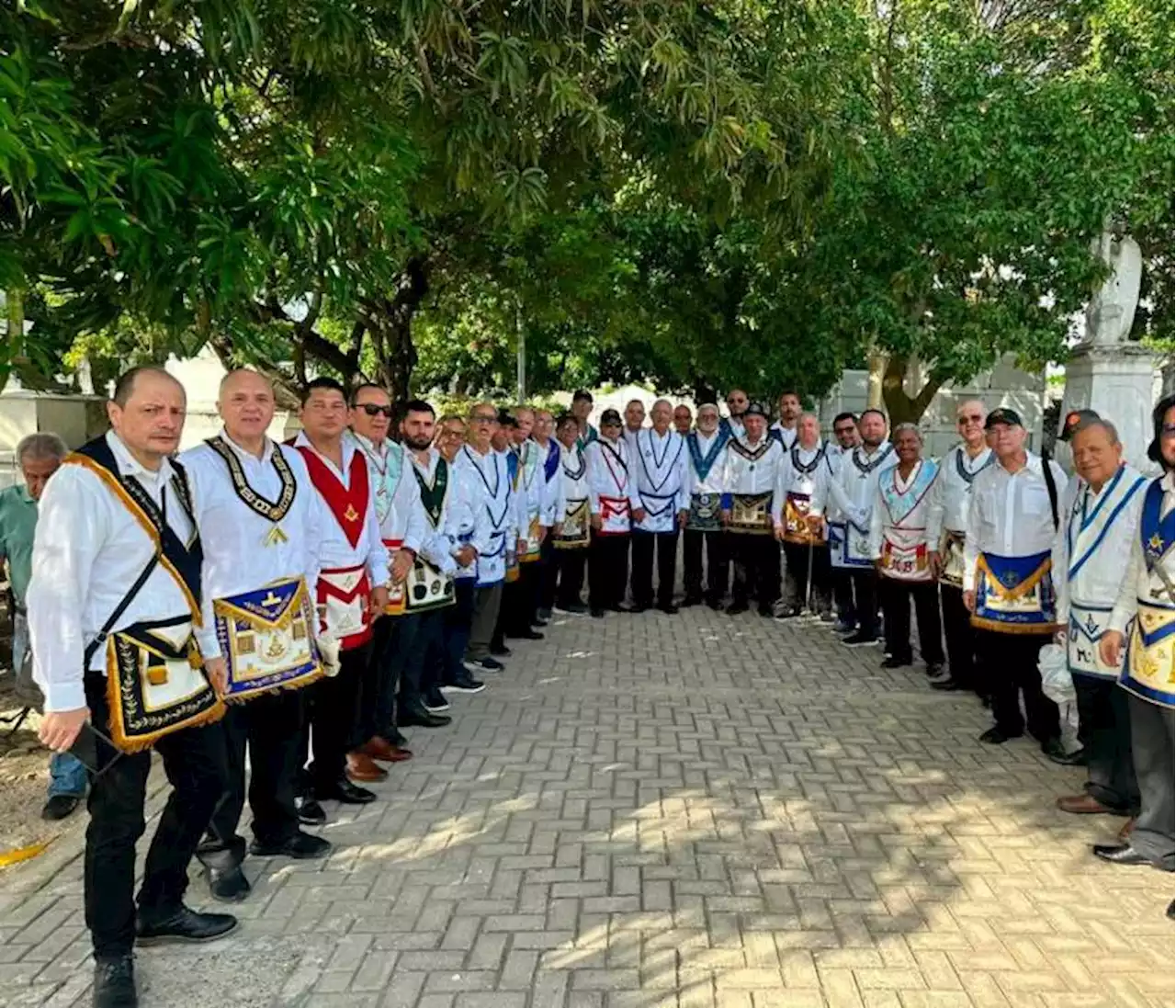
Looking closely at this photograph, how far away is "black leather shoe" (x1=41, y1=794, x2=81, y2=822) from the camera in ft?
15.7

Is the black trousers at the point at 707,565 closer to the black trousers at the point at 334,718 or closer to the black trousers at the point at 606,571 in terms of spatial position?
the black trousers at the point at 606,571

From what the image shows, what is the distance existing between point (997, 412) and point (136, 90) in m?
4.87

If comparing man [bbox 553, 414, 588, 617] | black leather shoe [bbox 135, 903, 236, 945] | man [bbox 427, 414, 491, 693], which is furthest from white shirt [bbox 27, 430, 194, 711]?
man [bbox 553, 414, 588, 617]

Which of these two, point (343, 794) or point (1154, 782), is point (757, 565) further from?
point (343, 794)

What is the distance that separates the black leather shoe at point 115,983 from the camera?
3078 millimetres

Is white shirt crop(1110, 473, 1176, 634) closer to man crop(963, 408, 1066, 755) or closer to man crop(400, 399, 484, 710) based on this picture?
man crop(963, 408, 1066, 755)

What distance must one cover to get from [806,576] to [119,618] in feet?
25.8

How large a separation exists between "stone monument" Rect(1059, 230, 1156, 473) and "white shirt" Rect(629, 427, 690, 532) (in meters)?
5.14

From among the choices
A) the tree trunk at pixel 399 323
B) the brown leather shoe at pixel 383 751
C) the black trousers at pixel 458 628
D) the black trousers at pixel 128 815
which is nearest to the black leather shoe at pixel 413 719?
the brown leather shoe at pixel 383 751

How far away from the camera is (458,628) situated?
22.8 feet

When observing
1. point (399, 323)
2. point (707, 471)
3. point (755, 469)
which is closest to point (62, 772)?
point (707, 471)

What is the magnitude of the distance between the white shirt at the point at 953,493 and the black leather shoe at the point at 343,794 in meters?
4.11

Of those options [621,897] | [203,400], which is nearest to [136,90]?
[621,897]

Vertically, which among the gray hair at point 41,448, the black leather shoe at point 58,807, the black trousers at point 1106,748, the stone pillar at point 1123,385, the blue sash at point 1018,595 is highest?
the stone pillar at point 1123,385
